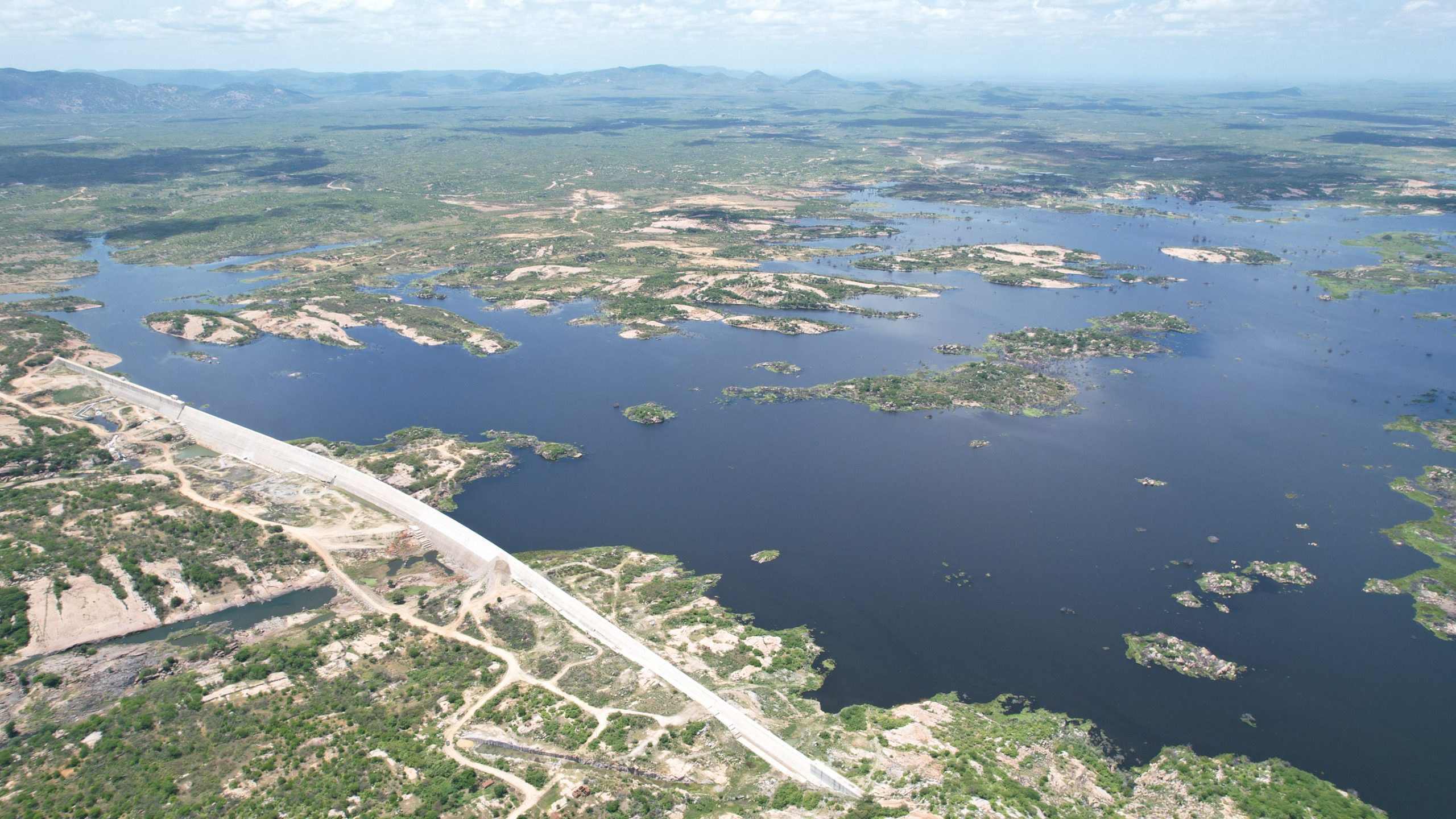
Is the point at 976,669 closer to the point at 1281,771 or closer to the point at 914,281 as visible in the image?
the point at 1281,771

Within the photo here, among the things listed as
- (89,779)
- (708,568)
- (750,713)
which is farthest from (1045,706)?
(89,779)

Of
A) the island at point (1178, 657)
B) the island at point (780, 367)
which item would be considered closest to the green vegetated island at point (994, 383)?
the island at point (780, 367)

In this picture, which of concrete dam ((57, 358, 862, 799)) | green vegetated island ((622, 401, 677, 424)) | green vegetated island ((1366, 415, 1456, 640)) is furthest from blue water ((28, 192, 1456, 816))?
concrete dam ((57, 358, 862, 799))

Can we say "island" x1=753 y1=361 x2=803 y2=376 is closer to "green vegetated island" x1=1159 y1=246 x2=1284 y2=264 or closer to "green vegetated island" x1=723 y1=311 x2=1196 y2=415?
"green vegetated island" x1=723 y1=311 x2=1196 y2=415

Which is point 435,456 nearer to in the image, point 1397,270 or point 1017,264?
point 1017,264

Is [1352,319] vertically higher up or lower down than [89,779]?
higher up

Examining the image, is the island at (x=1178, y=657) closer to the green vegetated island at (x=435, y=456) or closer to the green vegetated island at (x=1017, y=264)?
the green vegetated island at (x=435, y=456)
